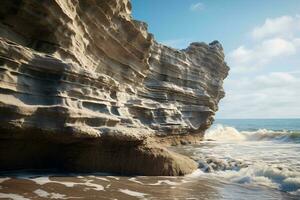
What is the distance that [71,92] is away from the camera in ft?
27.0

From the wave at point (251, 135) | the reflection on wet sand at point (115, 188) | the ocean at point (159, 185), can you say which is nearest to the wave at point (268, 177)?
the ocean at point (159, 185)

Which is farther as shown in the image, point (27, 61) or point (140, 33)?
point (140, 33)

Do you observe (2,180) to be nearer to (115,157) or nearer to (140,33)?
(115,157)

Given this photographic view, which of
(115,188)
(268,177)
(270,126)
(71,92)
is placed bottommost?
(115,188)

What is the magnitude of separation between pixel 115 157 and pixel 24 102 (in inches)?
116

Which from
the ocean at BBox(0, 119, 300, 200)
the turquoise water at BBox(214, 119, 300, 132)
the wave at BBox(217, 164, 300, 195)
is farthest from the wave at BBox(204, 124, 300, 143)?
the turquoise water at BBox(214, 119, 300, 132)

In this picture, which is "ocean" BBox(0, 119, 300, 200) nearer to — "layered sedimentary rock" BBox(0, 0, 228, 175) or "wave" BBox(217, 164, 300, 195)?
"wave" BBox(217, 164, 300, 195)

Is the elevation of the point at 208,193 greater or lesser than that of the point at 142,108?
lesser

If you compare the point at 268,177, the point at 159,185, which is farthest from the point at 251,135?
the point at 159,185

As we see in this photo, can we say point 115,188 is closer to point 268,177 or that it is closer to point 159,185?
point 159,185

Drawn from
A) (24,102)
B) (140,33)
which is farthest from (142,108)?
(24,102)

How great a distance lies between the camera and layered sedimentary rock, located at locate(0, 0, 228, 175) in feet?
24.0

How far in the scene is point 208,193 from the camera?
7.44 m

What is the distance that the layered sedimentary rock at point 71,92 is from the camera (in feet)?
24.0
